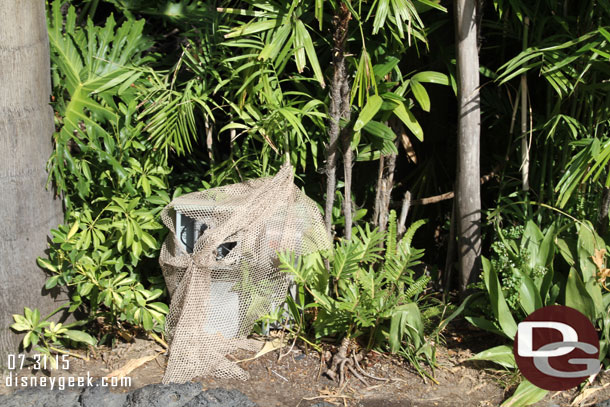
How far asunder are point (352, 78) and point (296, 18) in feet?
1.55

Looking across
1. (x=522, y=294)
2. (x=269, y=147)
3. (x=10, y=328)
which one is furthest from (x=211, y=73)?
(x=522, y=294)

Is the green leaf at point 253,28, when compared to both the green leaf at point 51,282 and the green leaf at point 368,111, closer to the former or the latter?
the green leaf at point 368,111

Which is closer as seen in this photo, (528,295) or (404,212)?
(528,295)

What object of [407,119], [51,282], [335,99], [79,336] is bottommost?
[79,336]

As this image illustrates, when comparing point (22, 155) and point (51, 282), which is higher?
point (22, 155)

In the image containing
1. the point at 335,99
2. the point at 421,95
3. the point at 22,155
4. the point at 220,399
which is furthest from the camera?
the point at 421,95

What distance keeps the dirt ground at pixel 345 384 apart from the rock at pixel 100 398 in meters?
0.08

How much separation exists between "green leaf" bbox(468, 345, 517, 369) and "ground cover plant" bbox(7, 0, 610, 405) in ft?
0.06

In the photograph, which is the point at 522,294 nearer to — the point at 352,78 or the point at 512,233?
the point at 512,233

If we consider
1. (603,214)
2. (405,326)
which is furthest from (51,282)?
(603,214)

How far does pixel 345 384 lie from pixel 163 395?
820 millimetres

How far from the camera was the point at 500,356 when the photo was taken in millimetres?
3234

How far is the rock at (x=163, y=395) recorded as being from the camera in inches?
117
